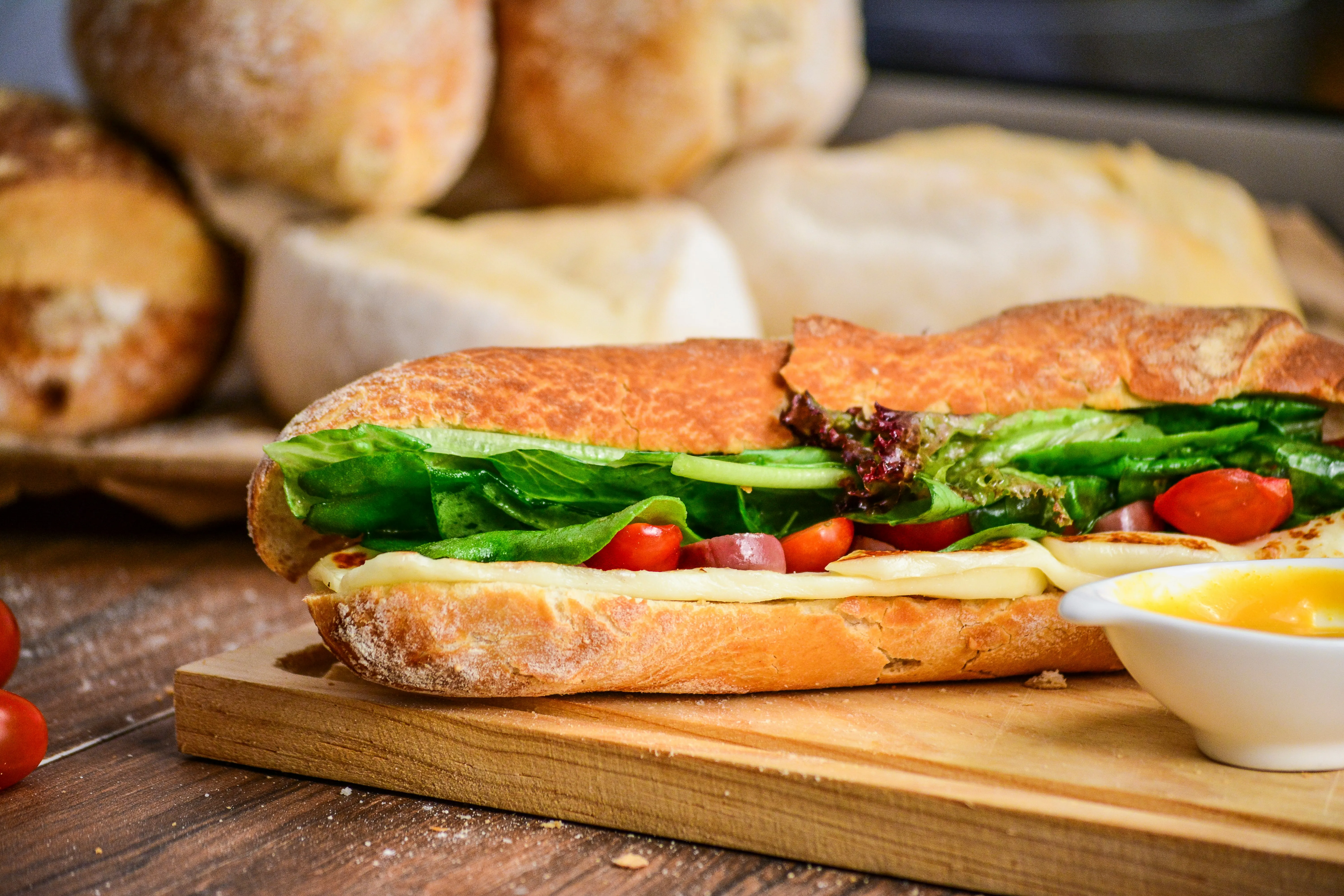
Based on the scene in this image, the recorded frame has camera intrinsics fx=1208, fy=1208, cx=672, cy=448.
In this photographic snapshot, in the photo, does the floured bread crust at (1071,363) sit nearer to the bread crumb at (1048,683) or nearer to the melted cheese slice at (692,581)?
the melted cheese slice at (692,581)

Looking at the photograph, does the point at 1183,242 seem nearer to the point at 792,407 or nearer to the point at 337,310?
the point at 792,407

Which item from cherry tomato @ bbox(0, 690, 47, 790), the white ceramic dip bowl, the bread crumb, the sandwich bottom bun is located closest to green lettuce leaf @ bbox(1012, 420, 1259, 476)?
the sandwich bottom bun

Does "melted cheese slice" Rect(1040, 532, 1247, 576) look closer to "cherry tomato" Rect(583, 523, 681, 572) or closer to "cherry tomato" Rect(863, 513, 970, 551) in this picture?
"cherry tomato" Rect(863, 513, 970, 551)

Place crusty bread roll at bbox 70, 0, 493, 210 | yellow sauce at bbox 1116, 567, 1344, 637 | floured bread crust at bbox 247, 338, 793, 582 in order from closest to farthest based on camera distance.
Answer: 1. yellow sauce at bbox 1116, 567, 1344, 637
2. floured bread crust at bbox 247, 338, 793, 582
3. crusty bread roll at bbox 70, 0, 493, 210

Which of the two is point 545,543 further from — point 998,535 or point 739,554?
point 998,535

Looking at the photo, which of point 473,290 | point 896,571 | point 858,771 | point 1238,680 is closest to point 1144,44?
point 473,290

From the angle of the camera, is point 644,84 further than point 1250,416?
Yes
